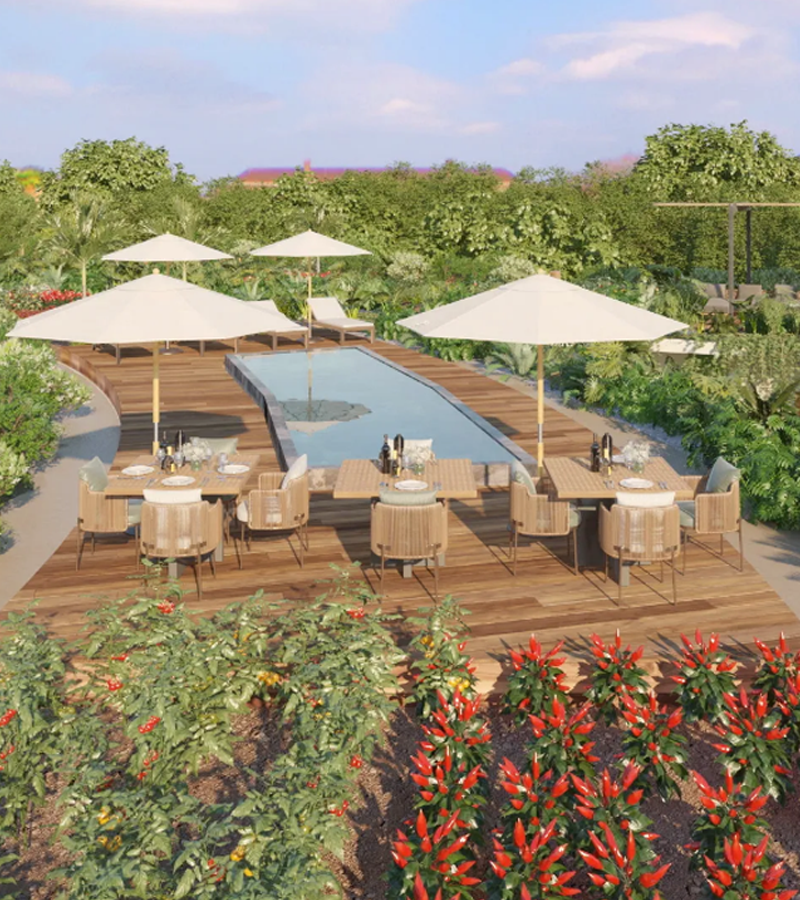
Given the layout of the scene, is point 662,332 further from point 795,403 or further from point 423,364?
point 423,364

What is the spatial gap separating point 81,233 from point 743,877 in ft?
75.7

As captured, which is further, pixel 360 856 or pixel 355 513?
pixel 355 513

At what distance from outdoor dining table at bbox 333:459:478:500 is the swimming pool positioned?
7.00 feet

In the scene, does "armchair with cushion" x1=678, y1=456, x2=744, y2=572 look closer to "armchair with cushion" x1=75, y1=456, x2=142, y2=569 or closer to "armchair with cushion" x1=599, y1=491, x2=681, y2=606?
"armchair with cushion" x1=599, y1=491, x2=681, y2=606

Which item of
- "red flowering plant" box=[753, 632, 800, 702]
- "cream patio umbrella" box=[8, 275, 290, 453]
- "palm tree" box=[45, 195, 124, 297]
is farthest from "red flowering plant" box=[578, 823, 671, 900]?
"palm tree" box=[45, 195, 124, 297]

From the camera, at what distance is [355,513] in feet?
30.7

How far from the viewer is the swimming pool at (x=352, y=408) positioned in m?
11.6

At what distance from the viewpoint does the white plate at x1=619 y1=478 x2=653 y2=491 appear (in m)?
7.66

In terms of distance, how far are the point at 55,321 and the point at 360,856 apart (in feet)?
18.9

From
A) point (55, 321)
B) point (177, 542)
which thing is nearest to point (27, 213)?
point (55, 321)

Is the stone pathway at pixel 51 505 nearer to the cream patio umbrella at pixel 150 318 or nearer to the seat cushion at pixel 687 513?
the cream patio umbrella at pixel 150 318

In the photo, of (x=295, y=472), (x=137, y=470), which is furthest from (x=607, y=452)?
(x=137, y=470)

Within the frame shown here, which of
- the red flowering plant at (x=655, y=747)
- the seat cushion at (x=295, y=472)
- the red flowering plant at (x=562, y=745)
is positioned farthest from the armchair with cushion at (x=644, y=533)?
the seat cushion at (x=295, y=472)

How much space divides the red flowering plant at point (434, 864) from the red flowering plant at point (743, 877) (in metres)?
0.94
